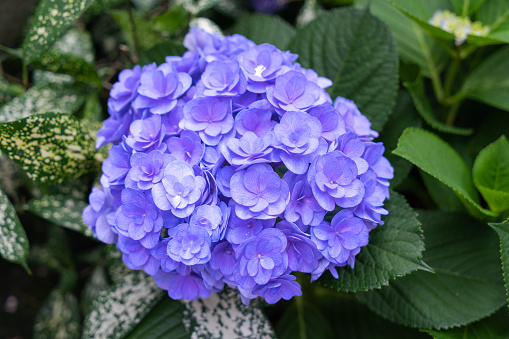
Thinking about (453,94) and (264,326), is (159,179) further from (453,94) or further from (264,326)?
(453,94)

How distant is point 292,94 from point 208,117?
0.16 metres

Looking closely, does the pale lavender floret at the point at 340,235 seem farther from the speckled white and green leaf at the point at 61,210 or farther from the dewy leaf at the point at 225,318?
the speckled white and green leaf at the point at 61,210

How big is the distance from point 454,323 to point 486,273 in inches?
6.4

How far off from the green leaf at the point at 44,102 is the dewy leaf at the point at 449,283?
1006mm

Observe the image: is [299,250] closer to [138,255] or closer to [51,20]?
[138,255]

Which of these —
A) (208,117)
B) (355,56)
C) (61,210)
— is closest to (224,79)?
(208,117)

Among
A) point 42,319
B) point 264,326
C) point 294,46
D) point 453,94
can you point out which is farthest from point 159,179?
point 453,94

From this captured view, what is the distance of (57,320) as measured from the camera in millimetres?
1376

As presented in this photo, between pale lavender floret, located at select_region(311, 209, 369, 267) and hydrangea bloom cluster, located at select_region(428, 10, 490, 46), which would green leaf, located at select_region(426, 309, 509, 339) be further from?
hydrangea bloom cluster, located at select_region(428, 10, 490, 46)

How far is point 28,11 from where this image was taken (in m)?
1.48

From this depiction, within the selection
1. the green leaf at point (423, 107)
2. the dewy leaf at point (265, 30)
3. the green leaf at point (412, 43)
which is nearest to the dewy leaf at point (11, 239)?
the dewy leaf at point (265, 30)

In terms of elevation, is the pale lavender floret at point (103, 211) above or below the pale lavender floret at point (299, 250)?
below

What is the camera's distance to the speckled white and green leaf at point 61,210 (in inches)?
43.9

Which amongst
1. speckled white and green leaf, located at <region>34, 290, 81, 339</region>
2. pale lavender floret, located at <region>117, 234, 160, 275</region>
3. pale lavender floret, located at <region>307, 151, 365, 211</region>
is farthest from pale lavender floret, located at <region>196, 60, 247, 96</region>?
speckled white and green leaf, located at <region>34, 290, 81, 339</region>
